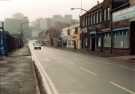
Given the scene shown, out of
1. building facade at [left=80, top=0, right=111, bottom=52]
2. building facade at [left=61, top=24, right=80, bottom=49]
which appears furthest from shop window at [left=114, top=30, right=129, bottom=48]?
building facade at [left=61, top=24, right=80, bottom=49]

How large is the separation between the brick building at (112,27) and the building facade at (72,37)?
1738 centimetres

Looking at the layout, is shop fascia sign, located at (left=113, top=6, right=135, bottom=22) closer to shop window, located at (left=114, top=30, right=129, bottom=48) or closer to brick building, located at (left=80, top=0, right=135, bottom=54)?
brick building, located at (left=80, top=0, right=135, bottom=54)

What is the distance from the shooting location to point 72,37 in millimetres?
105125

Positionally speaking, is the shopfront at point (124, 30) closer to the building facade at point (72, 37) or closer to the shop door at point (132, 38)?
the shop door at point (132, 38)

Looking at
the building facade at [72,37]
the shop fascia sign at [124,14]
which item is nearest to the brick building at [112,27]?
the shop fascia sign at [124,14]

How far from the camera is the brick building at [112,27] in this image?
47312 mm

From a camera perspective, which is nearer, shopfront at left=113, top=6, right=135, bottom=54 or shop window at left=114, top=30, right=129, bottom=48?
shopfront at left=113, top=6, right=135, bottom=54

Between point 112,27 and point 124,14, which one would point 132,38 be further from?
point 112,27

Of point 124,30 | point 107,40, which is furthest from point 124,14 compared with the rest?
point 107,40

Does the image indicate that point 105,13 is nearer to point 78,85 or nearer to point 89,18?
point 89,18

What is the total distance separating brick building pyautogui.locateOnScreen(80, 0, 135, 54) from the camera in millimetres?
47312

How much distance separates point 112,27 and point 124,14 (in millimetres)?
6410

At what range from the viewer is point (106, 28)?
5994 cm

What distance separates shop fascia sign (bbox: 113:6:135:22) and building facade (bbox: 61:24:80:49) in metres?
40.6
